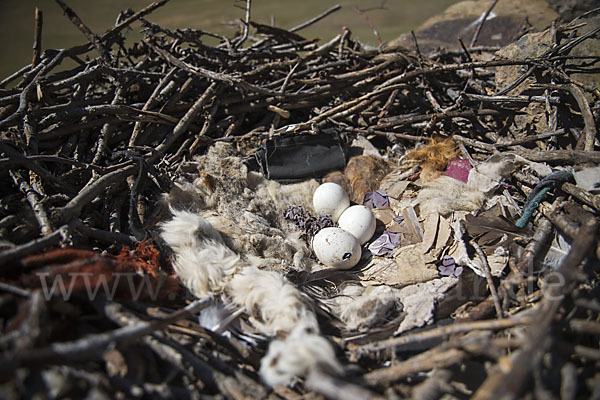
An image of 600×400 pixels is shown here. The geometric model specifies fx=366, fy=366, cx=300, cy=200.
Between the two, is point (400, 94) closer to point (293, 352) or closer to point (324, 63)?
point (324, 63)

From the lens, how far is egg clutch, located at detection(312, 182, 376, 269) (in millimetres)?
2406

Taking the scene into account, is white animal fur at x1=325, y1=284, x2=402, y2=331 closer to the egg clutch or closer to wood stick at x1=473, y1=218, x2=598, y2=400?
the egg clutch

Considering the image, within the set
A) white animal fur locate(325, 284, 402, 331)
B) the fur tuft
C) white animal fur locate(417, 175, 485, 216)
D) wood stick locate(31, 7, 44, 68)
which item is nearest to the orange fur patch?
white animal fur locate(417, 175, 485, 216)

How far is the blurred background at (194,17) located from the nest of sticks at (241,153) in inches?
61.3

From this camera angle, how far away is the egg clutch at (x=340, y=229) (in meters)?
2.41

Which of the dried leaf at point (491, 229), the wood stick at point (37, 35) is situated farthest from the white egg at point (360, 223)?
the wood stick at point (37, 35)

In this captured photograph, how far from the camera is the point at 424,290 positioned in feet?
7.04

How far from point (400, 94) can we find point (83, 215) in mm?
2914

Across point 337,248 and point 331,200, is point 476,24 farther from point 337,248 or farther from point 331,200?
point 337,248

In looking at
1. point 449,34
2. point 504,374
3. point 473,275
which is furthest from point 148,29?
point 449,34

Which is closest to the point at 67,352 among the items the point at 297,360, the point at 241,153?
the point at 297,360

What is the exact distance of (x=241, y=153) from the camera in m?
3.07

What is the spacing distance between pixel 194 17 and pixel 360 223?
5152mm

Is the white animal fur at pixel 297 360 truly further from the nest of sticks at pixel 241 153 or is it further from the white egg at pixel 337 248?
the white egg at pixel 337 248
